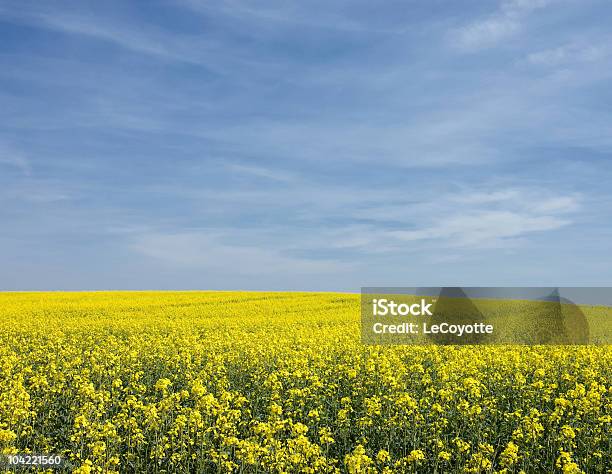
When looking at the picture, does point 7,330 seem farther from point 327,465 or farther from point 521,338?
point 521,338

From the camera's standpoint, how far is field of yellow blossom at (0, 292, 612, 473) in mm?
8516

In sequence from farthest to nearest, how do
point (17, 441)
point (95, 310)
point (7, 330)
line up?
point (95, 310), point (7, 330), point (17, 441)

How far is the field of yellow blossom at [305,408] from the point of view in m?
8.52

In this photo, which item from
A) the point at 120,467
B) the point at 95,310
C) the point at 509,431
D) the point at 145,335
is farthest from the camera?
the point at 95,310

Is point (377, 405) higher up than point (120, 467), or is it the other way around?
point (377, 405)

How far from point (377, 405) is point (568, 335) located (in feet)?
72.8

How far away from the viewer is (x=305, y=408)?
1108cm

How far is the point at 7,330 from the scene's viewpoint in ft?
75.2

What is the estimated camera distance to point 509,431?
10.2m

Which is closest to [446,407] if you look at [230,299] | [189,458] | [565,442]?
[565,442]

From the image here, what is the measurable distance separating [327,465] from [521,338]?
62.1 ft

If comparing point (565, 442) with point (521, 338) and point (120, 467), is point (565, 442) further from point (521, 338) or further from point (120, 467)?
point (521, 338)

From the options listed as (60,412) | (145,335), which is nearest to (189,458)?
(60,412)

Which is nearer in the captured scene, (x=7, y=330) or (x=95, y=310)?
(x=7, y=330)
